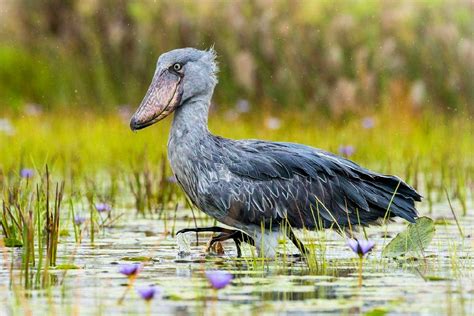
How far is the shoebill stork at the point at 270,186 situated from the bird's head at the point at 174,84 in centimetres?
1

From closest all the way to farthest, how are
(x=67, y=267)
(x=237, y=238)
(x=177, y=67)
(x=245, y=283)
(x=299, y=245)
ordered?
(x=245, y=283), (x=67, y=267), (x=299, y=245), (x=237, y=238), (x=177, y=67)

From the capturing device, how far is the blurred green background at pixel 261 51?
51.7 feet

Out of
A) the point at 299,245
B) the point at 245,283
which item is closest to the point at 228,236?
the point at 299,245

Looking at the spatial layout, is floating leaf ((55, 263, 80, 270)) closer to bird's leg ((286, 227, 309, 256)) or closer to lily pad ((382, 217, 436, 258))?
bird's leg ((286, 227, 309, 256))

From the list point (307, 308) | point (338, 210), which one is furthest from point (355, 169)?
point (307, 308)

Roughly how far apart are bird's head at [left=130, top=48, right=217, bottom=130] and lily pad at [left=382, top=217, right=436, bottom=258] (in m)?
1.70

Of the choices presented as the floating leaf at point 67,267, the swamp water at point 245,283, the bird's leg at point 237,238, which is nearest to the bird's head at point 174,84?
the swamp water at point 245,283

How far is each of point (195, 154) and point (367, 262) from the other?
4.55ft

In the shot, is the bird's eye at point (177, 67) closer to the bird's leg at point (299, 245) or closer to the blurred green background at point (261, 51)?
the bird's leg at point (299, 245)

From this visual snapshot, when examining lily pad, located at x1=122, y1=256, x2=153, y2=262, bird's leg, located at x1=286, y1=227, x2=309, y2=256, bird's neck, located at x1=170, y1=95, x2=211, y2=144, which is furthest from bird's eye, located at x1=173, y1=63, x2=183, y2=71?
lily pad, located at x1=122, y1=256, x2=153, y2=262

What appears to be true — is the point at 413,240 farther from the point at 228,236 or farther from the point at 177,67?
the point at 177,67

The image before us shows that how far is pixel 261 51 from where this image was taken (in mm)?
16281

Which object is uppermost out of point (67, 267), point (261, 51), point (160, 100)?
point (261, 51)

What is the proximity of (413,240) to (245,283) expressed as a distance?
1.51m
